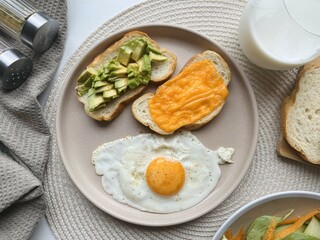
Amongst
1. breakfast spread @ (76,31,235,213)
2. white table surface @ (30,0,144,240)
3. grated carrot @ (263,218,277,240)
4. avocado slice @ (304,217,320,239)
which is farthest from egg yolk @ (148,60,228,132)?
avocado slice @ (304,217,320,239)

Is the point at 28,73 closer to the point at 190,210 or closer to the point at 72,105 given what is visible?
the point at 72,105

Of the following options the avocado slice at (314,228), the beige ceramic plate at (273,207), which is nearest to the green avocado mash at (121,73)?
the beige ceramic plate at (273,207)

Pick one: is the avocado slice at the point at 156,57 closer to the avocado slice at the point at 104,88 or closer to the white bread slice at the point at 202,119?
the white bread slice at the point at 202,119

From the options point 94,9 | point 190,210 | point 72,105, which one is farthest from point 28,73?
point 190,210

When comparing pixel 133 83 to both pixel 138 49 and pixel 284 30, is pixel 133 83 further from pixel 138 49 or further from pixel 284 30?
pixel 284 30

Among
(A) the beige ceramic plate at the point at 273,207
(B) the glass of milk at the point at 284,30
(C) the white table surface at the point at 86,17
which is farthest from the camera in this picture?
(C) the white table surface at the point at 86,17

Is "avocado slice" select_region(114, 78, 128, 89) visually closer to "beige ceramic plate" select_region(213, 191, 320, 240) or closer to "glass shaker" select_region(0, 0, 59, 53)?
"glass shaker" select_region(0, 0, 59, 53)

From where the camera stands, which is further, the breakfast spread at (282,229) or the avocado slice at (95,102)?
the avocado slice at (95,102)
